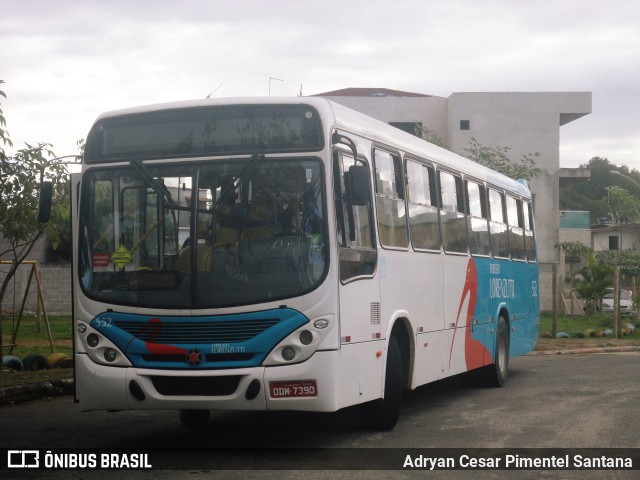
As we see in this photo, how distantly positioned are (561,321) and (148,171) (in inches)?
1142

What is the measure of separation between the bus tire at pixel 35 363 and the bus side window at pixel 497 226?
24.8ft

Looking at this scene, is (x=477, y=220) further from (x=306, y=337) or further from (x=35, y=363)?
(x=35, y=363)

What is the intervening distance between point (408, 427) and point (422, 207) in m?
2.58

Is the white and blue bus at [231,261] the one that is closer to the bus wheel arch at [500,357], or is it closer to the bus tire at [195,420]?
the bus tire at [195,420]

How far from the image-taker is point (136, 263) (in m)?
9.74

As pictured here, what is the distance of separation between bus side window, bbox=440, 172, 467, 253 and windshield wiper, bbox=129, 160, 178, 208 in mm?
4552

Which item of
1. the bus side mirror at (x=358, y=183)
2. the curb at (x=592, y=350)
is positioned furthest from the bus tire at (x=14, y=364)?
the curb at (x=592, y=350)

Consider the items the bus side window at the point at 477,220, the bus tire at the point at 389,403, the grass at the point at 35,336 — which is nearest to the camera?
the bus tire at the point at 389,403

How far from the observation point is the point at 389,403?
10.9m

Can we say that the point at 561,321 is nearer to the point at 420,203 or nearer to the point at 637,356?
the point at 637,356

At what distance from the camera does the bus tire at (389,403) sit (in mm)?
10906

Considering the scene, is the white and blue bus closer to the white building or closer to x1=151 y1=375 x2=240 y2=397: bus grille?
x1=151 y1=375 x2=240 y2=397: bus grille

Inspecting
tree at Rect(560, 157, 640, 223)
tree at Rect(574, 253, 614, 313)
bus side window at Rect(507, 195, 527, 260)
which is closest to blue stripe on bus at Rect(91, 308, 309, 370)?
bus side window at Rect(507, 195, 527, 260)

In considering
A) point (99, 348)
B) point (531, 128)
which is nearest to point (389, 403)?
point (99, 348)
